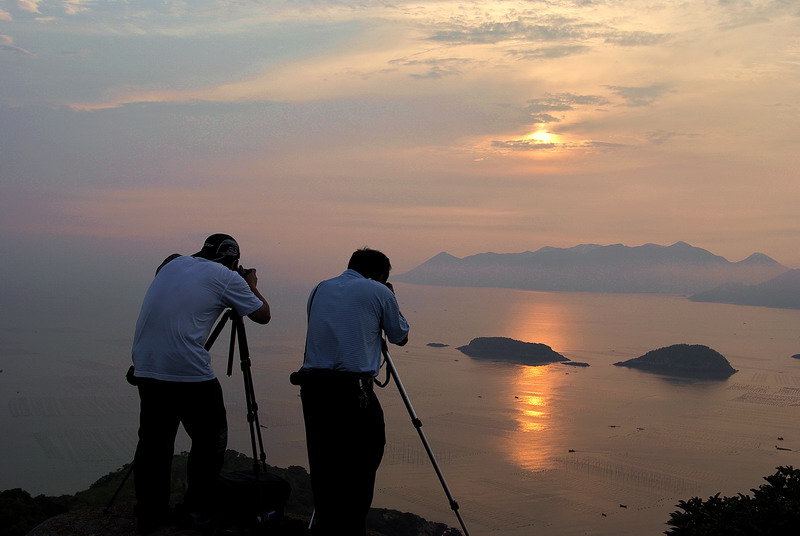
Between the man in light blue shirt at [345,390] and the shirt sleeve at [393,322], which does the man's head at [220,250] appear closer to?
the man in light blue shirt at [345,390]

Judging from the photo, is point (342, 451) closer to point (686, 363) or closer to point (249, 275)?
point (249, 275)

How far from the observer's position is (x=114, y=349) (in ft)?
473

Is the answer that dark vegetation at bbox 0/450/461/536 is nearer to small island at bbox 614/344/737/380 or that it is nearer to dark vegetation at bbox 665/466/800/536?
dark vegetation at bbox 665/466/800/536

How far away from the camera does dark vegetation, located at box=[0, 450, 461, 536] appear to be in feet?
30.7

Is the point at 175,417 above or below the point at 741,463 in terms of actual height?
above

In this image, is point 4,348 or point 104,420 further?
point 4,348

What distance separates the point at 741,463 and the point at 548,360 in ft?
205

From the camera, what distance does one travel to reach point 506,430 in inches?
3492

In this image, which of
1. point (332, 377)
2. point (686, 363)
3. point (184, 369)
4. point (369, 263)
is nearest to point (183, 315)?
point (184, 369)

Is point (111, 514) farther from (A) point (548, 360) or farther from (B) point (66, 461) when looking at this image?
(A) point (548, 360)

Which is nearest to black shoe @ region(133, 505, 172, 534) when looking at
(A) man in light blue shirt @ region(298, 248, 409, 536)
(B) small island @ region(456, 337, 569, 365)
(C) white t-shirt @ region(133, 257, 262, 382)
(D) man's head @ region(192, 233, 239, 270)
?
(C) white t-shirt @ region(133, 257, 262, 382)

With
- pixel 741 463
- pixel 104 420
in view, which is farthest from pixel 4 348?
pixel 741 463

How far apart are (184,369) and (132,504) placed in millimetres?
1634

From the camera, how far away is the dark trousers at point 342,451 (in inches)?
150
